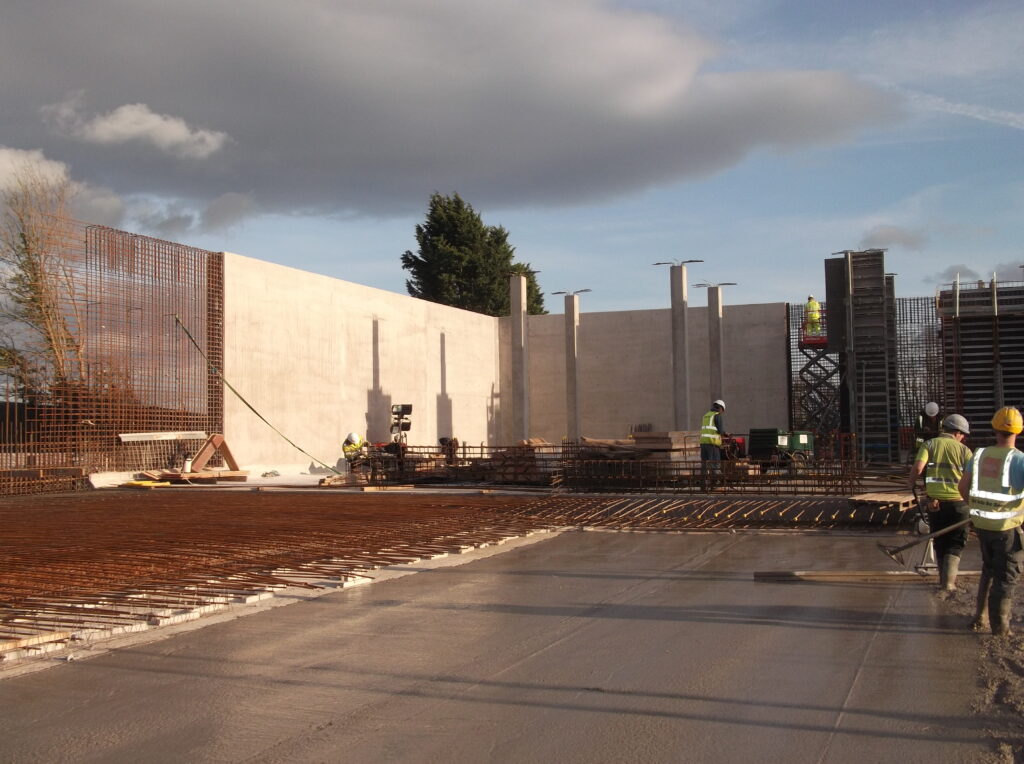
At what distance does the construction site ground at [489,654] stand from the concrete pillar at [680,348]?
2150 cm

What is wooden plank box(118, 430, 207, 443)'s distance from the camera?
2455 centimetres

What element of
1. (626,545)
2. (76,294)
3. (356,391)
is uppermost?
(76,294)

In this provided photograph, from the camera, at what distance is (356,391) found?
32562 millimetres

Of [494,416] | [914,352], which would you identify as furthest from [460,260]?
[914,352]

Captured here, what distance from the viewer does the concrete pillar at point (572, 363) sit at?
118 ft

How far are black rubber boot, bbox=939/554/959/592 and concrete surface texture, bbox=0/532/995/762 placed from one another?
1.43ft

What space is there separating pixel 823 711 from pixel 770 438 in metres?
22.1

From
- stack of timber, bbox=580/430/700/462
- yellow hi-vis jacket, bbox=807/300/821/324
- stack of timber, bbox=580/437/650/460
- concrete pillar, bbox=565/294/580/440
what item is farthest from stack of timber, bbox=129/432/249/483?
yellow hi-vis jacket, bbox=807/300/821/324

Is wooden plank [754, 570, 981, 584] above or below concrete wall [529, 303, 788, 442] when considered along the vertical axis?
below

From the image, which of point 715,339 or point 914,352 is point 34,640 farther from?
point 914,352

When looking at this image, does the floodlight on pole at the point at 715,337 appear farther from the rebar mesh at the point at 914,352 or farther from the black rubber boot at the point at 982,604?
the black rubber boot at the point at 982,604

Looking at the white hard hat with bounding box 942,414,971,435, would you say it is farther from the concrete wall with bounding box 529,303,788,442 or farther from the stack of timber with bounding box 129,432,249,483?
the concrete wall with bounding box 529,303,788,442

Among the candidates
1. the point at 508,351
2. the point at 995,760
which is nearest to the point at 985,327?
the point at 508,351

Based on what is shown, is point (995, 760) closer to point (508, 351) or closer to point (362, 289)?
point (362, 289)
